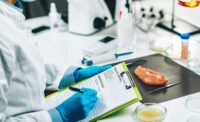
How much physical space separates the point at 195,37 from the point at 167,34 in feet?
0.56

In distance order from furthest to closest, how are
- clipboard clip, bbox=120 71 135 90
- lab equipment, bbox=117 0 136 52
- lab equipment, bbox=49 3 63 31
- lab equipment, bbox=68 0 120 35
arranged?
1. lab equipment, bbox=49 3 63 31
2. lab equipment, bbox=68 0 120 35
3. lab equipment, bbox=117 0 136 52
4. clipboard clip, bbox=120 71 135 90

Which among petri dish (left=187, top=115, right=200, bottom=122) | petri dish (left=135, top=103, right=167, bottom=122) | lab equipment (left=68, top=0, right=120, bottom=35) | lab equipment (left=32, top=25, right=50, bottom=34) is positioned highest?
lab equipment (left=68, top=0, right=120, bottom=35)

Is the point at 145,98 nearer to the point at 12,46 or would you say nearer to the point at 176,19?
the point at 12,46

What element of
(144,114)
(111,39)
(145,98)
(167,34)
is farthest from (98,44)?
(144,114)

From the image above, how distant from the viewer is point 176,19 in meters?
2.19

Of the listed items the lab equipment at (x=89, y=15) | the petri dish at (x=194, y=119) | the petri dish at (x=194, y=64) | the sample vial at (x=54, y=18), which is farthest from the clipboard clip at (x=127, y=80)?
the sample vial at (x=54, y=18)

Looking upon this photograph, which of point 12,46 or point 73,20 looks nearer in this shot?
point 12,46

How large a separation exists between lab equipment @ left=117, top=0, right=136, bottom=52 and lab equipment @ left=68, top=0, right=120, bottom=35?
0.96ft

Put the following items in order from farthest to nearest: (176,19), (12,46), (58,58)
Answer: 1. (176,19)
2. (58,58)
3. (12,46)

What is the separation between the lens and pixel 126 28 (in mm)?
1826

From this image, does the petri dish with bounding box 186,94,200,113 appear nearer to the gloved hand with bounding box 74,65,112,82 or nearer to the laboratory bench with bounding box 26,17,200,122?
the laboratory bench with bounding box 26,17,200,122

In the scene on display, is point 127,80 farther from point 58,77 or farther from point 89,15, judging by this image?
point 89,15

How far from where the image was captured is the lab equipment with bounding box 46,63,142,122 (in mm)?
1288

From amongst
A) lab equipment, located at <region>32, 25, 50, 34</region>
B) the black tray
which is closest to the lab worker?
the black tray
